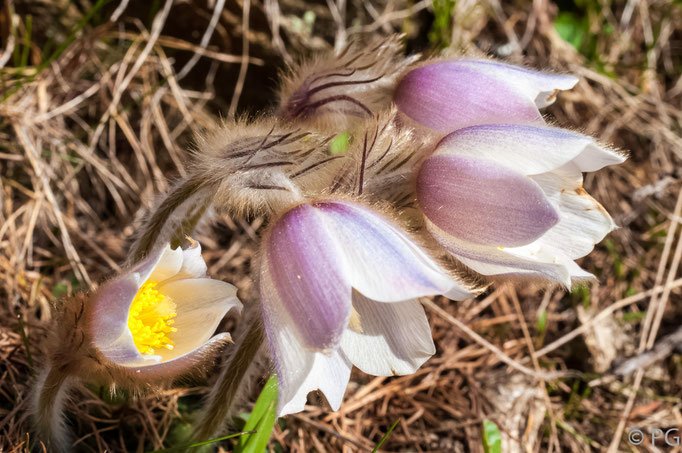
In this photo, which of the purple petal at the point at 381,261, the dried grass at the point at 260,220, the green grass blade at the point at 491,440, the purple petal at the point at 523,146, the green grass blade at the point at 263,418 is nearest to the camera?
the purple petal at the point at 381,261

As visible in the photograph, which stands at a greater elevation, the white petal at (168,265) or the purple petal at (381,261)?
the purple petal at (381,261)

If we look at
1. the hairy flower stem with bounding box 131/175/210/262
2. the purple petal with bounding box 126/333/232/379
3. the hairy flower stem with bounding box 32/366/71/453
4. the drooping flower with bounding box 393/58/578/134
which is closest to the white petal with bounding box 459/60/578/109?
the drooping flower with bounding box 393/58/578/134

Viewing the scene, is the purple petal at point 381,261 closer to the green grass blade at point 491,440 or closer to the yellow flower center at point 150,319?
the yellow flower center at point 150,319

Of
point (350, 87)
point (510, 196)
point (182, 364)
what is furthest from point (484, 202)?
point (182, 364)

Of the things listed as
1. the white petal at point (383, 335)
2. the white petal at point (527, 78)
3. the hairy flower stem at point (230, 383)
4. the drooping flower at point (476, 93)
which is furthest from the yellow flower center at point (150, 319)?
the white petal at point (527, 78)

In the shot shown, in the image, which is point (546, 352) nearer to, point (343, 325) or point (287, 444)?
point (287, 444)
